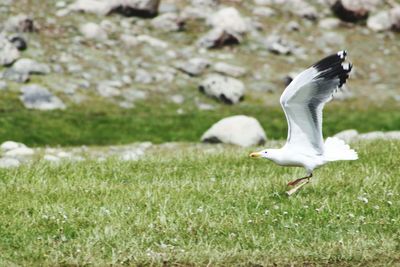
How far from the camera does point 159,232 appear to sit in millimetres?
9438

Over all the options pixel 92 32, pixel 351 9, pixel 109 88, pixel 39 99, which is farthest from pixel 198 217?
pixel 351 9

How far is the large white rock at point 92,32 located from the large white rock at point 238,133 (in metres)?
12.0

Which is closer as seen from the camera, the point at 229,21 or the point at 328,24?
the point at 229,21

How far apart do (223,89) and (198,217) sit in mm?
21344

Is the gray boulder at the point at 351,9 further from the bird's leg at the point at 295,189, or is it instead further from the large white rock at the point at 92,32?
the bird's leg at the point at 295,189

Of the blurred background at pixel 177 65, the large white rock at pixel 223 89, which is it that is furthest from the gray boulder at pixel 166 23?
the large white rock at pixel 223 89

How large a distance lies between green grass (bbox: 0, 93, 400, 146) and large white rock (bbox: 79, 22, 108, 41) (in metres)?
5.36

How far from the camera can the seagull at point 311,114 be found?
404 inches

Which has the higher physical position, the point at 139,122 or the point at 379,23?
the point at 139,122

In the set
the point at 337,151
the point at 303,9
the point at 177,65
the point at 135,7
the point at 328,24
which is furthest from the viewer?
the point at 303,9

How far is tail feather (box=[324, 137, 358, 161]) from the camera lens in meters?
10.8

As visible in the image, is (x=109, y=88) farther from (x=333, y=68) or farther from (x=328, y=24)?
(x=333, y=68)

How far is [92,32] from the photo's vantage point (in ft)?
112

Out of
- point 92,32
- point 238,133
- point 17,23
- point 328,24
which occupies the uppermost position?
point 238,133
